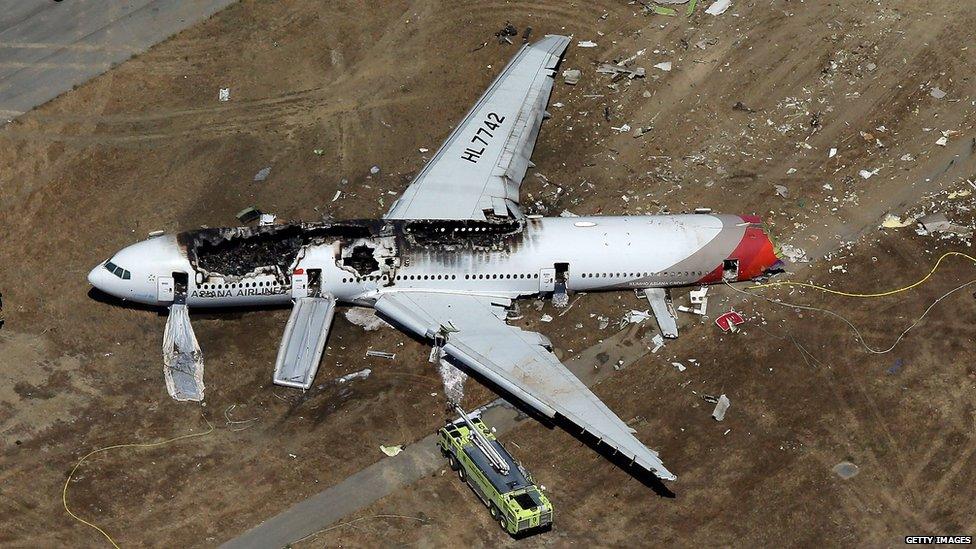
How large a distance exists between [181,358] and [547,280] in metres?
17.2

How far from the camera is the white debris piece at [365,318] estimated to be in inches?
1861

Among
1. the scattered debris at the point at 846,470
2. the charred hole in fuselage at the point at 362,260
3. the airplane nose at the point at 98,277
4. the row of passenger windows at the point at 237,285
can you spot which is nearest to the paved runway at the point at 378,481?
the charred hole in fuselage at the point at 362,260

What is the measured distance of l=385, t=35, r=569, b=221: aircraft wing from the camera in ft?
164

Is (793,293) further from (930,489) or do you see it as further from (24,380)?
(24,380)

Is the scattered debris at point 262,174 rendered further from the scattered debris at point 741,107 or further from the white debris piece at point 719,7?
the white debris piece at point 719,7

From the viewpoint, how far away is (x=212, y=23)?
62281 mm

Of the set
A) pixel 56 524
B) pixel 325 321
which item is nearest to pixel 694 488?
pixel 325 321

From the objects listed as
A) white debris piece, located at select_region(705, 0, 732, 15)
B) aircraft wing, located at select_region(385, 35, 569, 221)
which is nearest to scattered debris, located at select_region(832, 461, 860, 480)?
aircraft wing, located at select_region(385, 35, 569, 221)

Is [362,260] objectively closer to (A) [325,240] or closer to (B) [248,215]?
(A) [325,240]

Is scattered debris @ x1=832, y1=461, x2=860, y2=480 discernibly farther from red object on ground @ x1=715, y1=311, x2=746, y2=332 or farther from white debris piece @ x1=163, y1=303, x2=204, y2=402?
white debris piece @ x1=163, y1=303, x2=204, y2=402

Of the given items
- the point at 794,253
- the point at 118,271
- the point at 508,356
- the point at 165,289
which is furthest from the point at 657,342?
the point at 118,271

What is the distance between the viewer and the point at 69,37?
204 feet

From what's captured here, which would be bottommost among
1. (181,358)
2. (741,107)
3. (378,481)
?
(378,481)

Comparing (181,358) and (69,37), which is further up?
(69,37)
